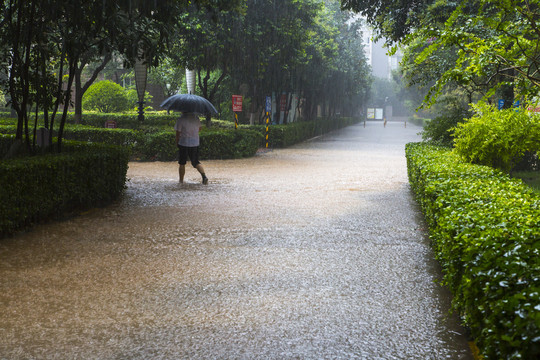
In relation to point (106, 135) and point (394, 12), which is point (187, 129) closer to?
point (394, 12)

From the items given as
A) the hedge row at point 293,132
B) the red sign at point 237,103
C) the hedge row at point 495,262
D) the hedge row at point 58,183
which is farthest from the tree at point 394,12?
the hedge row at point 495,262

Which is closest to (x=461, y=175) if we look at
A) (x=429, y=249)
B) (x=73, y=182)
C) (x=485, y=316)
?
(x=429, y=249)

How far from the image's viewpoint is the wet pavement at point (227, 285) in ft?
12.7

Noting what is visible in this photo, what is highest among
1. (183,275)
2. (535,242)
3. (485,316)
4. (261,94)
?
(261,94)

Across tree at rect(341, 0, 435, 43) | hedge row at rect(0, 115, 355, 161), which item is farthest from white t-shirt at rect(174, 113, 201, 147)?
tree at rect(341, 0, 435, 43)

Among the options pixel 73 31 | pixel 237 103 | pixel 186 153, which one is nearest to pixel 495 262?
pixel 73 31

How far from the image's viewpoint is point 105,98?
3275 centimetres

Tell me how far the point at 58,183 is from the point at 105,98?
2596cm

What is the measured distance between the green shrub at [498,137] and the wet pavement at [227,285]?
1459 mm

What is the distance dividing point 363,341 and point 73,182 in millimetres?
5640

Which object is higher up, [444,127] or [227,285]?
[444,127]

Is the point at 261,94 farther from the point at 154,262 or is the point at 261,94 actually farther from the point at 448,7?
the point at 154,262

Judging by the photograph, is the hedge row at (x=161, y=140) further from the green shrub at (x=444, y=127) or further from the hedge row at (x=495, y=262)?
the hedge row at (x=495, y=262)

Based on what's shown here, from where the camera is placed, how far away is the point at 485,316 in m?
3.03
